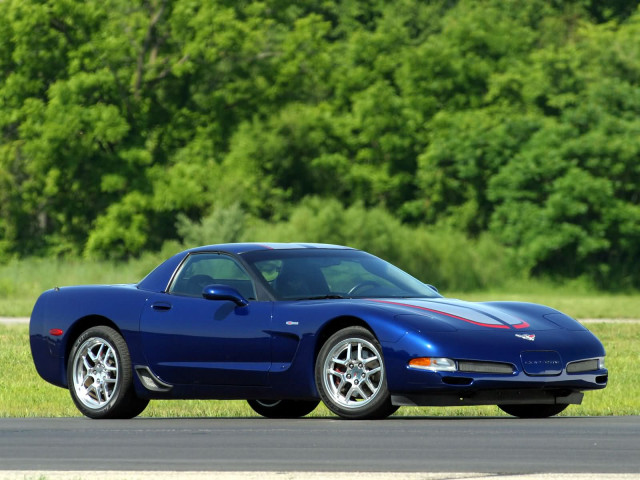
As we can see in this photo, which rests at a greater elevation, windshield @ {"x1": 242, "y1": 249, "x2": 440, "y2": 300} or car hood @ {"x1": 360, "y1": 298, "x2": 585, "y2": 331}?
windshield @ {"x1": 242, "y1": 249, "x2": 440, "y2": 300}

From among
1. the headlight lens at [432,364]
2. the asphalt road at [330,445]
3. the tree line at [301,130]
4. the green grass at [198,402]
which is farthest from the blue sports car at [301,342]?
the tree line at [301,130]

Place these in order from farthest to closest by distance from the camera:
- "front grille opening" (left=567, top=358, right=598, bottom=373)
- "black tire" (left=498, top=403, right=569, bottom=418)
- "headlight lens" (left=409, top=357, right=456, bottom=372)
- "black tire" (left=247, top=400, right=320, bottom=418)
Result: 1. "black tire" (left=247, top=400, right=320, bottom=418)
2. "black tire" (left=498, top=403, right=569, bottom=418)
3. "front grille opening" (left=567, top=358, right=598, bottom=373)
4. "headlight lens" (left=409, top=357, right=456, bottom=372)

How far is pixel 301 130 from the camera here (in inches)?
2240

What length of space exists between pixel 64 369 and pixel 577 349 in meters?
4.11

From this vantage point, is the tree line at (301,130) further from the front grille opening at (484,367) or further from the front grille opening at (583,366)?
the front grille opening at (484,367)

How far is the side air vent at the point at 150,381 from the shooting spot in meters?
12.4

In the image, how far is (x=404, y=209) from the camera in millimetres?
57125

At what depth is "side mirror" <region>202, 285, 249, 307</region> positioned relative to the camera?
12.0 metres

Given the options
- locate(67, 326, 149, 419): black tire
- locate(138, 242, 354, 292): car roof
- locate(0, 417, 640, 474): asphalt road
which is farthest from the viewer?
locate(138, 242, 354, 292): car roof

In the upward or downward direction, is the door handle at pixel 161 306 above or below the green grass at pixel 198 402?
above

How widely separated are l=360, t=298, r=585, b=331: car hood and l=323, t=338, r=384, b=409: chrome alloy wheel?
0.37m

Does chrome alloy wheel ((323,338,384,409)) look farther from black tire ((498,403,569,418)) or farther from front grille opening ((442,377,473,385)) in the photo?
black tire ((498,403,569,418))

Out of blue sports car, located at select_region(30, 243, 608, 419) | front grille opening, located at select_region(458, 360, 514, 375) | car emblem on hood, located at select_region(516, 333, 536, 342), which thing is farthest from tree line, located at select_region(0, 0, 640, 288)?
front grille opening, located at select_region(458, 360, 514, 375)

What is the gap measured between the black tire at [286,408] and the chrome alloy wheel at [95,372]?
1268 mm
